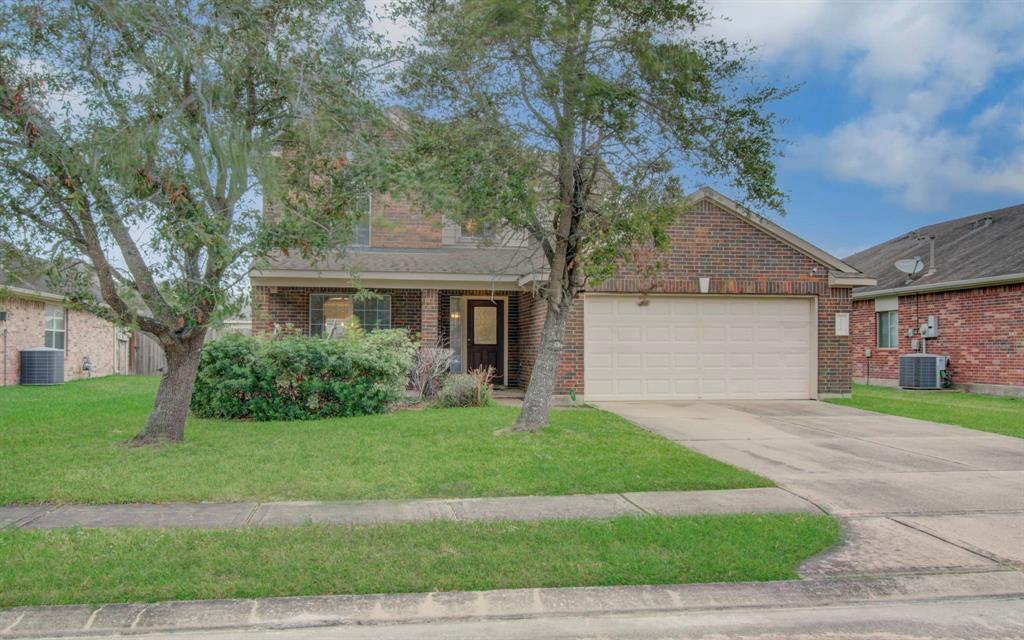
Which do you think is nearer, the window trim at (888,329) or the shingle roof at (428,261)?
the shingle roof at (428,261)

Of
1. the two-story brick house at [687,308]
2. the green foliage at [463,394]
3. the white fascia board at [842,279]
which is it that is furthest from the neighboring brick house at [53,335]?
the white fascia board at [842,279]

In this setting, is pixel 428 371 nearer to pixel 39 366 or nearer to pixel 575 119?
pixel 575 119

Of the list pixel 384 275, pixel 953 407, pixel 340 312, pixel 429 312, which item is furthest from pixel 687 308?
pixel 340 312

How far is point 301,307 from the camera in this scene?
15836mm

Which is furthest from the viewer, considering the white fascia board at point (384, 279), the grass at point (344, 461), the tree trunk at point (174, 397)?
the white fascia board at point (384, 279)

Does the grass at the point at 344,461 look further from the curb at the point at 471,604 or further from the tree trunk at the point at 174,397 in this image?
the curb at the point at 471,604

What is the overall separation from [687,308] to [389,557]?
11165 mm

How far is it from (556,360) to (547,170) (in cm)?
263

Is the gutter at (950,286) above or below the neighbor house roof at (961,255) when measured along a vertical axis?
below

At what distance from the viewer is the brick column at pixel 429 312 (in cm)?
1485

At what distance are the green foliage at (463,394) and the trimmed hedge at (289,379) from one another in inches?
44.4

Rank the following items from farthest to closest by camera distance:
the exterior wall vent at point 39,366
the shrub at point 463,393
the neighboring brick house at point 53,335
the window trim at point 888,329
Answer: the window trim at point 888,329
the exterior wall vent at point 39,366
the neighboring brick house at point 53,335
the shrub at point 463,393

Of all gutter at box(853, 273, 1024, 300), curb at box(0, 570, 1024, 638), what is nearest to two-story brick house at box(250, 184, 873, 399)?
gutter at box(853, 273, 1024, 300)

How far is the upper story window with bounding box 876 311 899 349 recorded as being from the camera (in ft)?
71.3
